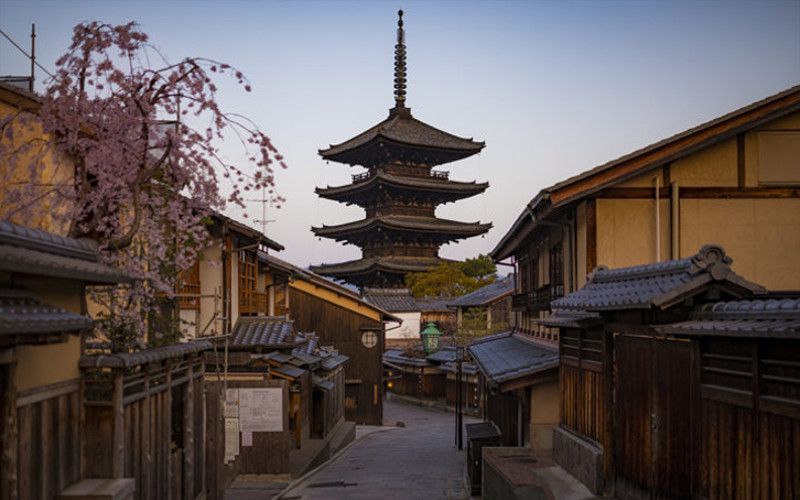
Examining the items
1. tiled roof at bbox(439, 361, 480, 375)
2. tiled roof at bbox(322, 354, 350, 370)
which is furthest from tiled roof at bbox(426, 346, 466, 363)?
tiled roof at bbox(322, 354, 350, 370)

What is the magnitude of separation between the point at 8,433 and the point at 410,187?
5419cm

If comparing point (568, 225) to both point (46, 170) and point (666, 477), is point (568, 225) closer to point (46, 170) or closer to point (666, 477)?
point (666, 477)

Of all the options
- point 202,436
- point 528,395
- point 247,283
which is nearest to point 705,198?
point 528,395

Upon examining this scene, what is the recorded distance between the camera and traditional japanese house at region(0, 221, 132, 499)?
614 centimetres

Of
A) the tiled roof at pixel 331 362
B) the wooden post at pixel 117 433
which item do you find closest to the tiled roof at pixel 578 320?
the wooden post at pixel 117 433

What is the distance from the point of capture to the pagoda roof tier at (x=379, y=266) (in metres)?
61.4

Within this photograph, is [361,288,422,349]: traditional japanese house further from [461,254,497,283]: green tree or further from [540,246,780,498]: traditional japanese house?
[540,246,780,498]: traditional japanese house

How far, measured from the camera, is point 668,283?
371 inches

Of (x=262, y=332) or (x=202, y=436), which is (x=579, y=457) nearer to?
(x=202, y=436)

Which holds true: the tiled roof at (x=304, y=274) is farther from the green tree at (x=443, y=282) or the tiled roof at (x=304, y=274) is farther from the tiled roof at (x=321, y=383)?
the green tree at (x=443, y=282)

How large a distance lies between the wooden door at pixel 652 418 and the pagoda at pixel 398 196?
49.2 m

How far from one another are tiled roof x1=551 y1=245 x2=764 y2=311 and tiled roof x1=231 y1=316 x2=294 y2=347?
12489 millimetres

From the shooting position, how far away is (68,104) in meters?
10.7

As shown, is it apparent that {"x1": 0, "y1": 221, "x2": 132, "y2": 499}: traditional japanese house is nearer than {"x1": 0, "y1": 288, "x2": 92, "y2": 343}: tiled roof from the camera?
No
